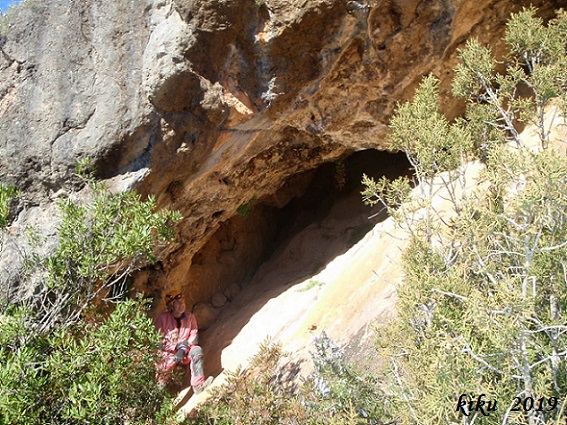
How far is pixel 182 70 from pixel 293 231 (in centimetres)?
593

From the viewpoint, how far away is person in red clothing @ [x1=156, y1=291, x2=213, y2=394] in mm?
7488

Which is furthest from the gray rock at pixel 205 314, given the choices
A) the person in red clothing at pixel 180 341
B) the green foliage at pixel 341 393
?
the green foliage at pixel 341 393

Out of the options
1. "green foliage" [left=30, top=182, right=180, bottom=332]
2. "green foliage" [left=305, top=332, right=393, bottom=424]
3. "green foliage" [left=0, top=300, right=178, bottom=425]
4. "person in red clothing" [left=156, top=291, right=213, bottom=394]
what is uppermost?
"green foliage" [left=30, top=182, right=180, bottom=332]

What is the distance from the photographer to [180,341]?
7.81m

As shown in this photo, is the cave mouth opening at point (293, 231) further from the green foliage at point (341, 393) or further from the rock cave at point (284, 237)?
the green foliage at point (341, 393)

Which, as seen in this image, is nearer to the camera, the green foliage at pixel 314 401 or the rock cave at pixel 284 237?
the green foliage at pixel 314 401

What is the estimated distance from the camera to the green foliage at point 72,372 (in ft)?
13.5

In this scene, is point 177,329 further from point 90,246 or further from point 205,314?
point 90,246

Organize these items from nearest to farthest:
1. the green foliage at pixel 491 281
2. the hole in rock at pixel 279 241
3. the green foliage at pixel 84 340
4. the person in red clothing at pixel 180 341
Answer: the green foliage at pixel 491 281
the green foliage at pixel 84 340
the person in red clothing at pixel 180 341
the hole in rock at pixel 279 241

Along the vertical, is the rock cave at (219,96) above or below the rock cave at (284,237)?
above

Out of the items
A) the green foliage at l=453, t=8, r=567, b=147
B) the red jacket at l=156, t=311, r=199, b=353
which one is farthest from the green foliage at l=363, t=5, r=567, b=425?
the red jacket at l=156, t=311, r=199, b=353

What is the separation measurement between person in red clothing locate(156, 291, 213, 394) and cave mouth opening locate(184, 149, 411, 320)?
188cm

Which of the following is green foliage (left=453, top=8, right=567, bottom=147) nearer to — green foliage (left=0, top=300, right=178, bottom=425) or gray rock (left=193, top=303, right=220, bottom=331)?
green foliage (left=0, top=300, right=178, bottom=425)

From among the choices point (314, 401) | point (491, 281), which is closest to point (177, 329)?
point (314, 401)
